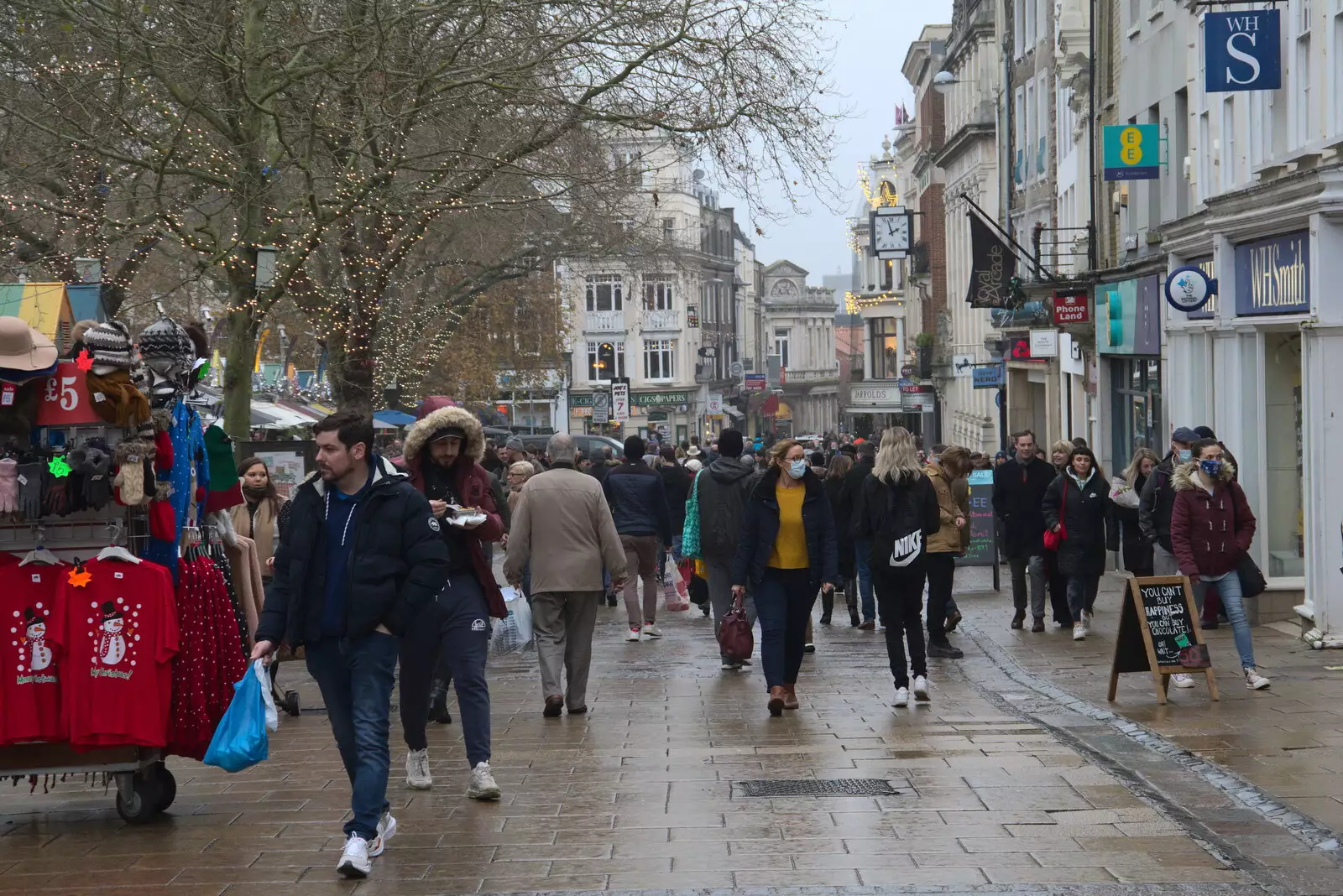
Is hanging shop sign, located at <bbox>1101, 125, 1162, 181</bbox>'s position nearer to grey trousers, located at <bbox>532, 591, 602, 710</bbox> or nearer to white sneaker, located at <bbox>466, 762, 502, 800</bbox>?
grey trousers, located at <bbox>532, 591, 602, 710</bbox>

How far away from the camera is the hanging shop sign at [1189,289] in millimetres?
17531

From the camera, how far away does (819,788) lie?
8406mm

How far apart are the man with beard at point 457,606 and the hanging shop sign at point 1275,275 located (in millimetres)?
7585

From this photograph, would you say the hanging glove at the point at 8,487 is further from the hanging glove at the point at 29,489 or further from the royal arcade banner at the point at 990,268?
the royal arcade banner at the point at 990,268

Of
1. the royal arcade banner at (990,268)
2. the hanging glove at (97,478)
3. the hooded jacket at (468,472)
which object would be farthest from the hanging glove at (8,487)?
the royal arcade banner at (990,268)

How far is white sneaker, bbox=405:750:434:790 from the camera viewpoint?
27.9ft

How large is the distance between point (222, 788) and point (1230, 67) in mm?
11192

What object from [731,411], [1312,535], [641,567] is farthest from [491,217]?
[731,411]

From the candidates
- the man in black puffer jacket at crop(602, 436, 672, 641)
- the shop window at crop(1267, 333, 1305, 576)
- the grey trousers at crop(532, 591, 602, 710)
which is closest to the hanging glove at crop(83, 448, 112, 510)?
the grey trousers at crop(532, 591, 602, 710)

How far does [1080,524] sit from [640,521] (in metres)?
3.98

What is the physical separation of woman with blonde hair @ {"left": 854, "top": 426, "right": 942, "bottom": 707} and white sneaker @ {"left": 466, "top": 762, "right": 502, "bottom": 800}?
379cm

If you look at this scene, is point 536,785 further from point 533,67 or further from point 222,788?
point 533,67

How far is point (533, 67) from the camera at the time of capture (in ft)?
60.3

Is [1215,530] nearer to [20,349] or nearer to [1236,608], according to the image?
[1236,608]
